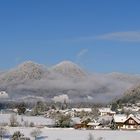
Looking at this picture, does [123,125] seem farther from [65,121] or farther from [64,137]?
[64,137]

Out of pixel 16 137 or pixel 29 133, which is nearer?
pixel 16 137

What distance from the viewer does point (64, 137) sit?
59969 mm

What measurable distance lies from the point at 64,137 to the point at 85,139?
282 cm

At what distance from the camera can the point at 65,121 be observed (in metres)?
90.3

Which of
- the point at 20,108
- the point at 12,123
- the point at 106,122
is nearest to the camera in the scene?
the point at 12,123

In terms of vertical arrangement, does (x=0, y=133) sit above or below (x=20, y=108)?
below

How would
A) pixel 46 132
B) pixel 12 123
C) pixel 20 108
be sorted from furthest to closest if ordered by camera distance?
pixel 20 108, pixel 12 123, pixel 46 132

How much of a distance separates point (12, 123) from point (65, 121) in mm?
9507

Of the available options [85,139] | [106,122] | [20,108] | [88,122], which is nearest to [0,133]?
[85,139]

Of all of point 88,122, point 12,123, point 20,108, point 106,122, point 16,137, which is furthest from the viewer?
point 20,108

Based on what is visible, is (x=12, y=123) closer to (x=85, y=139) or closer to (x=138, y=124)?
(x=138, y=124)

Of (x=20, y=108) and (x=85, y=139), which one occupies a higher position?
(x=20, y=108)

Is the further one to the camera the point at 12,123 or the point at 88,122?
the point at 88,122

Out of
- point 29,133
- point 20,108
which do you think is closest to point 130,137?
point 29,133
